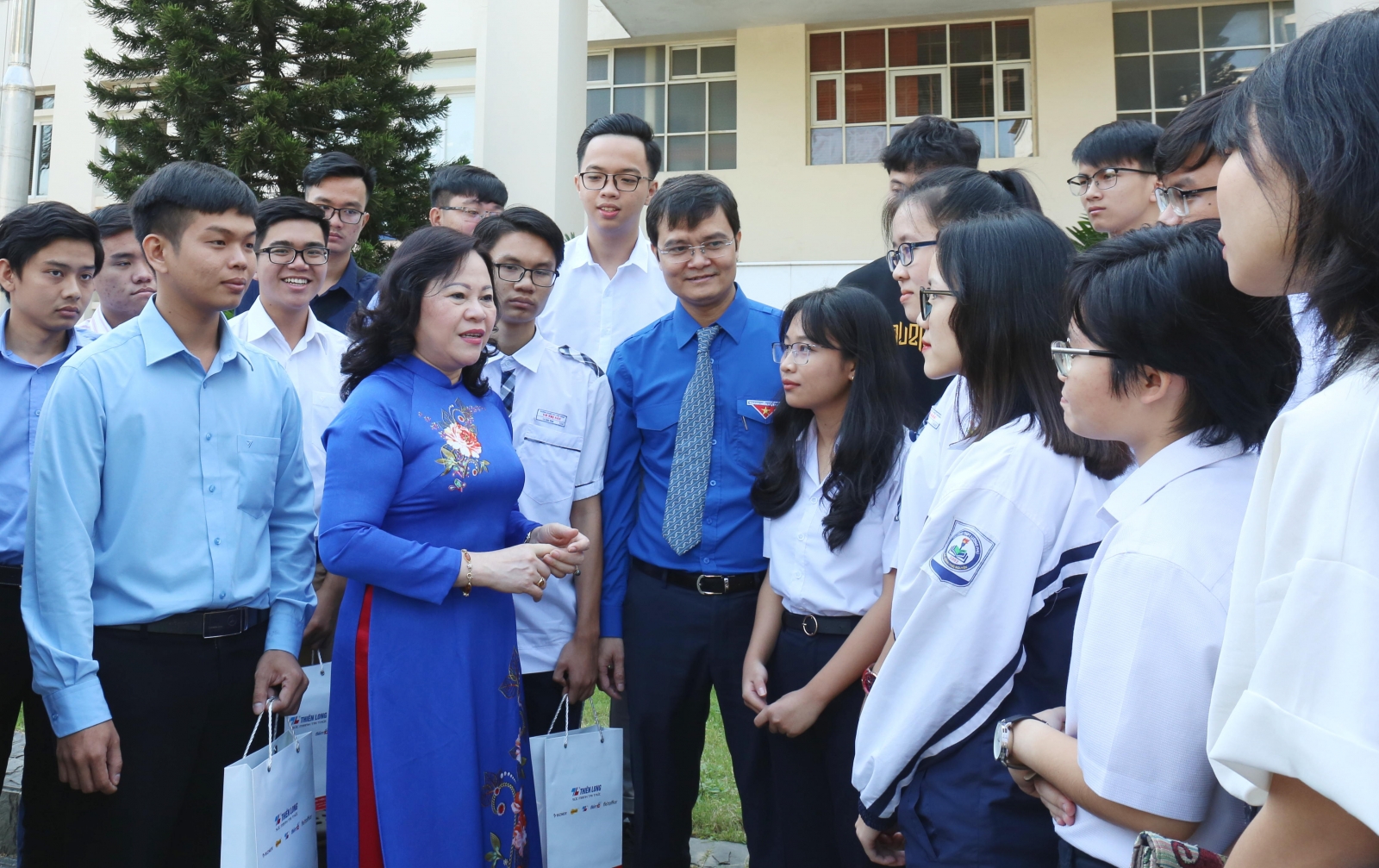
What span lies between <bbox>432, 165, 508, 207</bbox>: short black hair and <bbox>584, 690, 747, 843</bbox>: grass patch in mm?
2137

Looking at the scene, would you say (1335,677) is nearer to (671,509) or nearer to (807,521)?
(807,521)

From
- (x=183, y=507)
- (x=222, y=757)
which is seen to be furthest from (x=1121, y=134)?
(x=222, y=757)

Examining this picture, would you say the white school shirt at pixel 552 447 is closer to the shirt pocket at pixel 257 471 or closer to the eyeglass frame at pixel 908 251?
the shirt pocket at pixel 257 471

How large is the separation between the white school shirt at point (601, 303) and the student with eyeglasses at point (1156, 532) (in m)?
2.17

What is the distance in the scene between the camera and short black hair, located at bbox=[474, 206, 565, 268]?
3.07 metres

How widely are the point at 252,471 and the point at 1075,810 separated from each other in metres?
2.12

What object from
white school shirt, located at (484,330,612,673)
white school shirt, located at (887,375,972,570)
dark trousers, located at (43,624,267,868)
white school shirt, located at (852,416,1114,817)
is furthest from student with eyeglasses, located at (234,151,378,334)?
white school shirt, located at (852,416,1114,817)

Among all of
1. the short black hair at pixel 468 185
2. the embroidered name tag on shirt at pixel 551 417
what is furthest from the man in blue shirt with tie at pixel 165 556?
the short black hair at pixel 468 185

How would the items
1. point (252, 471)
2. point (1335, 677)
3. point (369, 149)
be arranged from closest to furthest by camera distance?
point (1335, 677) < point (252, 471) < point (369, 149)

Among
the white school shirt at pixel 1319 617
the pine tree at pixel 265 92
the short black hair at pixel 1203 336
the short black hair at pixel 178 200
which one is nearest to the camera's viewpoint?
the white school shirt at pixel 1319 617

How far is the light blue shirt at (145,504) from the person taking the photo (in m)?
2.24

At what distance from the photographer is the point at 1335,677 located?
817 mm

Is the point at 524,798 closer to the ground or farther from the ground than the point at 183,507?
closer to the ground

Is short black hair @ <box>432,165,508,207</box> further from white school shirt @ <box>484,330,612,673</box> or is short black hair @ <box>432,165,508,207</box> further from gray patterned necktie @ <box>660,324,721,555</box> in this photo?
gray patterned necktie @ <box>660,324,721,555</box>
